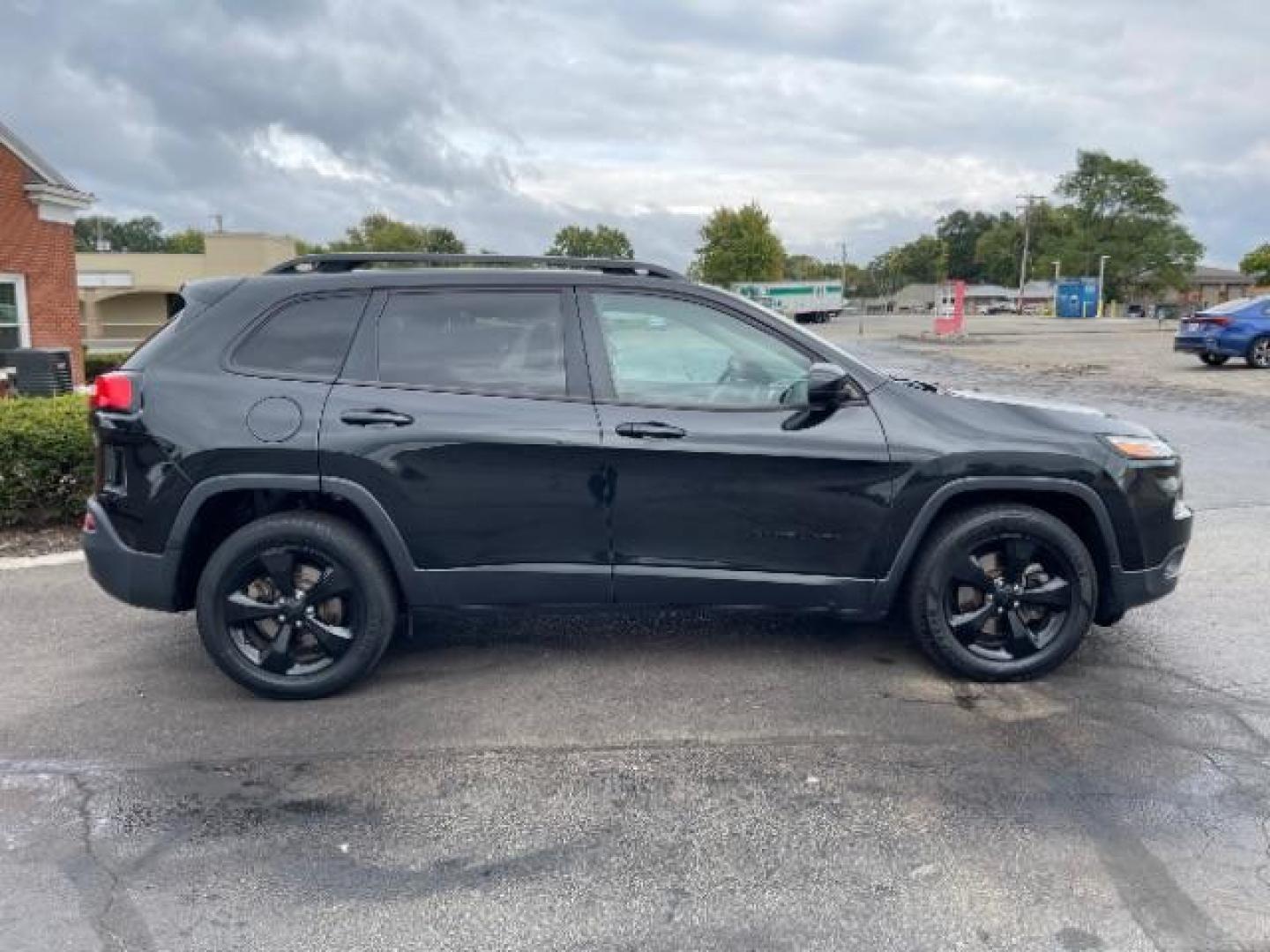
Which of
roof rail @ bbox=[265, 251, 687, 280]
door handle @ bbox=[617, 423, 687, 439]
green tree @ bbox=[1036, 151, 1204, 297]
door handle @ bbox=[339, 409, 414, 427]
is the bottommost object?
door handle @ bbox=[617, 423, 687, 439]

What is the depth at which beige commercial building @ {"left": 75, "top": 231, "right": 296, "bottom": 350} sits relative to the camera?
44.2 meters

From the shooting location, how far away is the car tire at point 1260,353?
18375 mm

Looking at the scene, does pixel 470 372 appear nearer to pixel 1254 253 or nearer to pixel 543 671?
pixel 543 671

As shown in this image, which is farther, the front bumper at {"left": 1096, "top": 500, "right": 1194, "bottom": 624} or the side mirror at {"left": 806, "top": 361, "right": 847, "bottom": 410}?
the front bumper at {"left": 1096, "top": 500, "right": 1194, "bottom": 624}

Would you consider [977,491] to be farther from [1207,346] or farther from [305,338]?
[1207,346]

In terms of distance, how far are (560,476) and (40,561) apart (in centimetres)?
395

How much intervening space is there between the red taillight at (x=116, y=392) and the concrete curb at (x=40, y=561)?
7.76 ft

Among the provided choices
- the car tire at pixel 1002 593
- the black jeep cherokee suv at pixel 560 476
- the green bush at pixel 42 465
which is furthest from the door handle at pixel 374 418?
the green bush at pixel 42 465

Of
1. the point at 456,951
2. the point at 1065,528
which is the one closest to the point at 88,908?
the point at 456,951

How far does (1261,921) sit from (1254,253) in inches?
4902

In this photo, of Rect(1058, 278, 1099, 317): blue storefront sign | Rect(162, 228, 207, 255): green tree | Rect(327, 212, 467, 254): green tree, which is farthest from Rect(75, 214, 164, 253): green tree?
Rect(1058, 278, 1099, 317): blue storefront sign

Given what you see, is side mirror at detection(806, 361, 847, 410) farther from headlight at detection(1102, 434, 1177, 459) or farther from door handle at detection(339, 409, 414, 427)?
door handle at detection(339, 409, 414, 427)

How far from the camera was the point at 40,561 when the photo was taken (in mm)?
5836

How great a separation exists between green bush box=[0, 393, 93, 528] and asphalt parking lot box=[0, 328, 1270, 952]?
161cm
